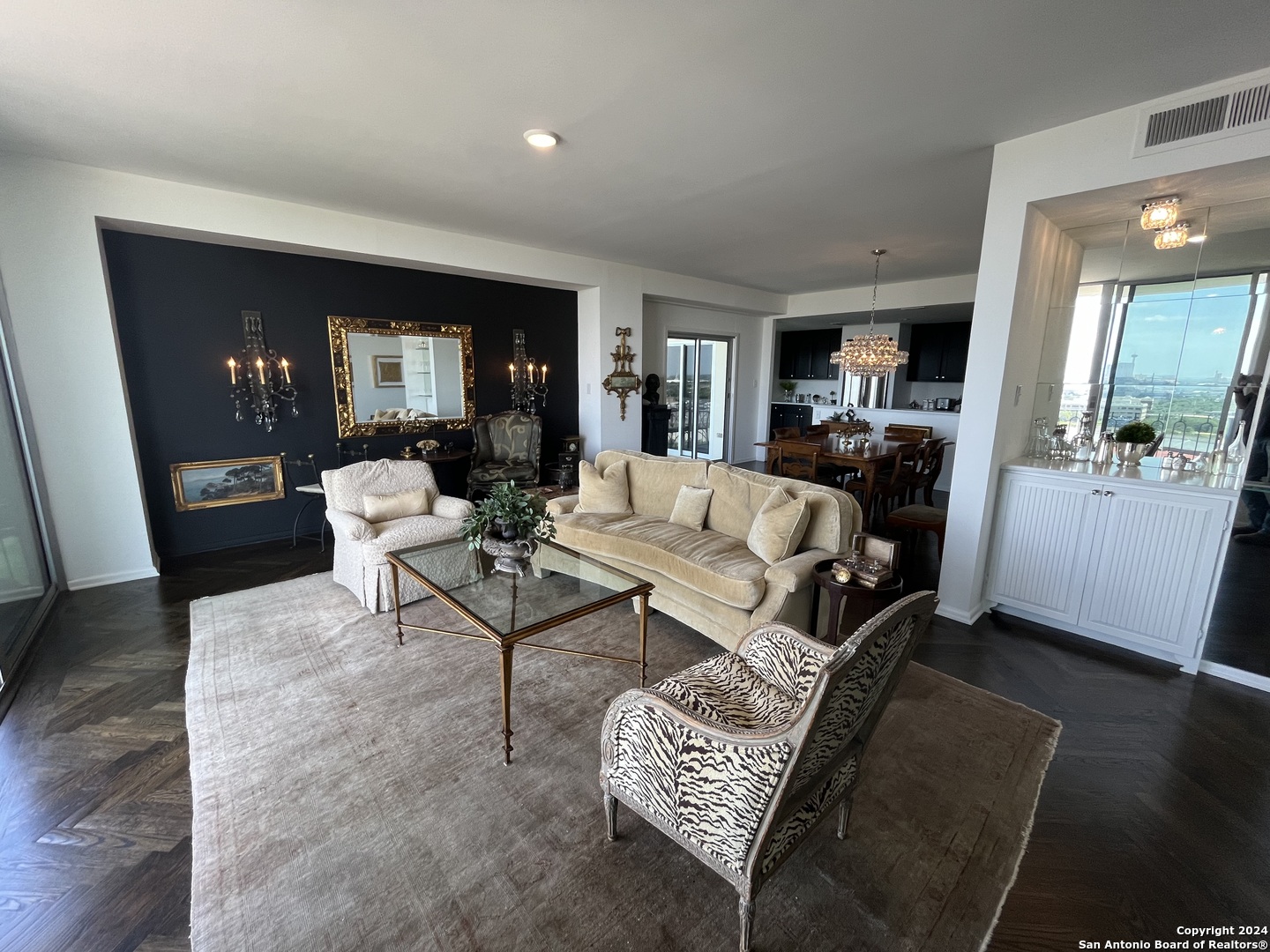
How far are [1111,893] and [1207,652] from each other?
75.9 inches

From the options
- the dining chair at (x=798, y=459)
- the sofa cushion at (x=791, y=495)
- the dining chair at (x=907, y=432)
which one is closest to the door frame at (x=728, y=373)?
the dining chair at (x=798, y=459)

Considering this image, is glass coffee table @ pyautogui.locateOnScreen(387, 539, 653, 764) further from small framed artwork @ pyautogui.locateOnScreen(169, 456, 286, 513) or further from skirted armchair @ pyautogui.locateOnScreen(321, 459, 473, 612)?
small framed artwork @ pyautogui.locateOnScreen(169, 456, 286, 513)

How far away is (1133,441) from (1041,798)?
244cm

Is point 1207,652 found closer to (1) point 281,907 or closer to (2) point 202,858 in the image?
(1) point 281,907

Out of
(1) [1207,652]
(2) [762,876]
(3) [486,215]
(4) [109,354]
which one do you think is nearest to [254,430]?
(4) [109,354]

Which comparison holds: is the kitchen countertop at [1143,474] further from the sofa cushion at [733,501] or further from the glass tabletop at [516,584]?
the glass tabletop at [516,584]

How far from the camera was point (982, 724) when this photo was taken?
7.29ft

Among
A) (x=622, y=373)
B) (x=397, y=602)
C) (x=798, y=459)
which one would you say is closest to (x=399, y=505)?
(x=397, y=602)

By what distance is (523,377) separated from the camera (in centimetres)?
571

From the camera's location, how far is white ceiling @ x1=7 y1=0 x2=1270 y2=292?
5.91ft

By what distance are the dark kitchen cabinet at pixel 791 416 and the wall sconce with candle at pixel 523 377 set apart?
4664mm

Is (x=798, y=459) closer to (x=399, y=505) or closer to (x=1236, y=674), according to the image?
(x=1236, y=674)

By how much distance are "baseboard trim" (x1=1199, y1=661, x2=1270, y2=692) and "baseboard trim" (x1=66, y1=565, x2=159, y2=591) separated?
6.61 metres

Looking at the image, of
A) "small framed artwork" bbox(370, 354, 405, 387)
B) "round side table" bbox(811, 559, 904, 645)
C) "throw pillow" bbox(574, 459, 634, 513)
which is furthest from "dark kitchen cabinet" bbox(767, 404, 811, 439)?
"round side table" bbox(811, 559, 904, 645)
